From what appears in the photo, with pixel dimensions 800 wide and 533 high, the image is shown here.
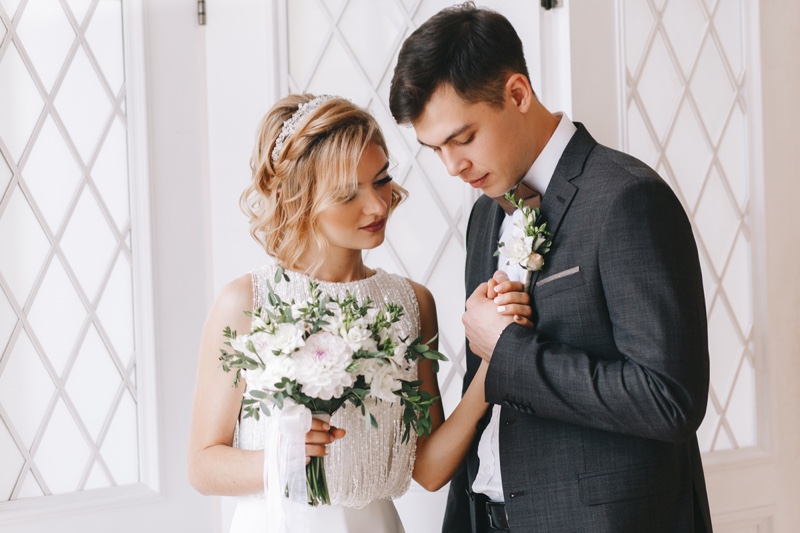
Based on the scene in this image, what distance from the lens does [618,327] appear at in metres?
A: 1.63

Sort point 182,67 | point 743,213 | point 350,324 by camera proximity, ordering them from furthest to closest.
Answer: point 743,213, point 182,67, point 350,324

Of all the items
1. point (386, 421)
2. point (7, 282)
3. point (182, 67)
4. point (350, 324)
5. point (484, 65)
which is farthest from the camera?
point (182, 67)

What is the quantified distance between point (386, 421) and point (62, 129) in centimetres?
129

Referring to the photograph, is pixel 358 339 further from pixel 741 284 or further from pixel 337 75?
pixel 741 284

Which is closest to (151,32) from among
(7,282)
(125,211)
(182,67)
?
(182,67)

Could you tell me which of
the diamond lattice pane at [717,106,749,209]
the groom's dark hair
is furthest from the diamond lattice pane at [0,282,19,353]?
the diamond lattice pane at [717,106,749,209]

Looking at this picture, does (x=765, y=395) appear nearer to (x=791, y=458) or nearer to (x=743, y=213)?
(x=791, y=458)

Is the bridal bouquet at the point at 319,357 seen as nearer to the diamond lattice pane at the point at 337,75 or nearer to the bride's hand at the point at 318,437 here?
the bride's hand at the point at 318,437

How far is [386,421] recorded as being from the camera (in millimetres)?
1938

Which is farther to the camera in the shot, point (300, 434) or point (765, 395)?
point (765, 395)

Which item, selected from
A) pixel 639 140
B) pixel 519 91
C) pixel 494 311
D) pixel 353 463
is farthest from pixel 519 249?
pixel 639 140

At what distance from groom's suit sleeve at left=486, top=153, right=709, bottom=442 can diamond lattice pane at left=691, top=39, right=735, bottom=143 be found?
1011 mm

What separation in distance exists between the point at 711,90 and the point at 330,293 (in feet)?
4.70

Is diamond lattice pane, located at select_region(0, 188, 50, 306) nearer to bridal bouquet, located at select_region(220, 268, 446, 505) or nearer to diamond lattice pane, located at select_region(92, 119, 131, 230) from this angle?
diamond lattice pane, located at select_region(92, 119, 131, 230)
